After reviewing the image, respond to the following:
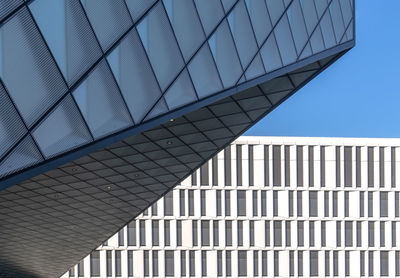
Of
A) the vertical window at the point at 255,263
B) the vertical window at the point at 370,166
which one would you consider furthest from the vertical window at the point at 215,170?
the vertical window at the point at 370,166

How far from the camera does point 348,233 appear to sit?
163ft

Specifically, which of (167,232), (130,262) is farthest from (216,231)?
(130,262)

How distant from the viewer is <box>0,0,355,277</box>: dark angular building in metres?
8.07

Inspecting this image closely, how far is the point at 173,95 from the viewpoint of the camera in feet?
41.3

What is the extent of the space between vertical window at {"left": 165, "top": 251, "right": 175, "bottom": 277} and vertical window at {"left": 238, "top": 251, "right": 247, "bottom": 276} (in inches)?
313

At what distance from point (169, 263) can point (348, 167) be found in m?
24.9

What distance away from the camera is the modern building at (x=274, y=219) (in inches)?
1880

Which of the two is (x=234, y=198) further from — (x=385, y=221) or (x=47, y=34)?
(x=47, y=34)

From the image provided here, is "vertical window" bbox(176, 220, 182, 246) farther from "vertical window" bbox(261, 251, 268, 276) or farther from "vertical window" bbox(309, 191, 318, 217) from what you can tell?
"vertical window" bbox(309, 191, 318, 217)

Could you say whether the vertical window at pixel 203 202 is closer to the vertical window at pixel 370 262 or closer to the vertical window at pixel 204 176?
the vertical window at pixel 204 176

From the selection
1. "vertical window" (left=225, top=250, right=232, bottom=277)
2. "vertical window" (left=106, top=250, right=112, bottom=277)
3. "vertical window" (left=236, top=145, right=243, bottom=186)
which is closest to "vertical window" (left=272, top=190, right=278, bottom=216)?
"vertical window" (left=236, top=145, right=243, bottom=186)

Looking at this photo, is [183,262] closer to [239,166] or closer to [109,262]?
[109,262]

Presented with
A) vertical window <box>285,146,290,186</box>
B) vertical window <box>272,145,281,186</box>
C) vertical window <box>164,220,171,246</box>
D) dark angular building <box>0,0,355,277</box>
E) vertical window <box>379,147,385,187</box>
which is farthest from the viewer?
vertical window <box>379,147,385,187</box>

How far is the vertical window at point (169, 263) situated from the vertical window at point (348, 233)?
2146 cm
